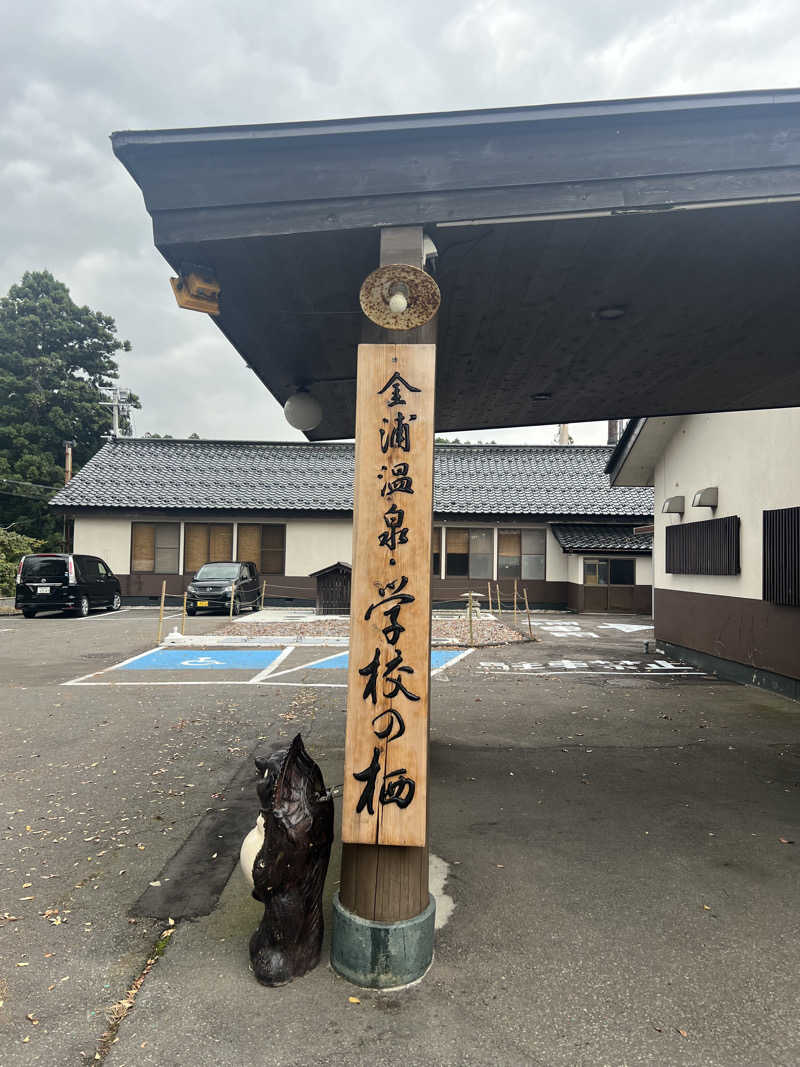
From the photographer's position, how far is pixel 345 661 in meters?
11.1

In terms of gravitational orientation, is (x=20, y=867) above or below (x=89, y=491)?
below

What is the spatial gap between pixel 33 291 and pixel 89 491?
21295mm

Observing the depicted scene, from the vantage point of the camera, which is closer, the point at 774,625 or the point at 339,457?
the point at 774,625

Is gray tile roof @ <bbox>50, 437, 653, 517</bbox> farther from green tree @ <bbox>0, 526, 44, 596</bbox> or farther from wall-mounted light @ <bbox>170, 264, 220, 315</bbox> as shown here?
wall-mounted light @ <bbox>170, 264, 220, 315</bbox>

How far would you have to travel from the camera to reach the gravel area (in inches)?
557

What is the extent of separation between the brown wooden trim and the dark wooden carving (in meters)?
7.25

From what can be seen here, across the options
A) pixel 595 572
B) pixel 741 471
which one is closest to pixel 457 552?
pixel 595 572

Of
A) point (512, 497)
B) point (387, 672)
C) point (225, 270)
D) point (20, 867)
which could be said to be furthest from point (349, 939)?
point (512, 497)

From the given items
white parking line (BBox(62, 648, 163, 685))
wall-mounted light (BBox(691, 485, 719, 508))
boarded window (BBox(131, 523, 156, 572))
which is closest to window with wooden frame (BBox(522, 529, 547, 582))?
boarded window (BBox(131, 523, 156, 572))

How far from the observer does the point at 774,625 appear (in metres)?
8.48

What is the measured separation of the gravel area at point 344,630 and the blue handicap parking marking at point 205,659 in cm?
223

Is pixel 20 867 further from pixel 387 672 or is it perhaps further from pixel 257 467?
pixel 257 467

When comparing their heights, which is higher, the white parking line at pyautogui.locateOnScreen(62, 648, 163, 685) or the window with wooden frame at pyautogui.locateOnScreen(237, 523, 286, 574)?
the window with wooden frame at pyautogui.locateOnScreen(237, 523, 286, 574)

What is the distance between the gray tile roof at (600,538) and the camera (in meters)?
21.1
